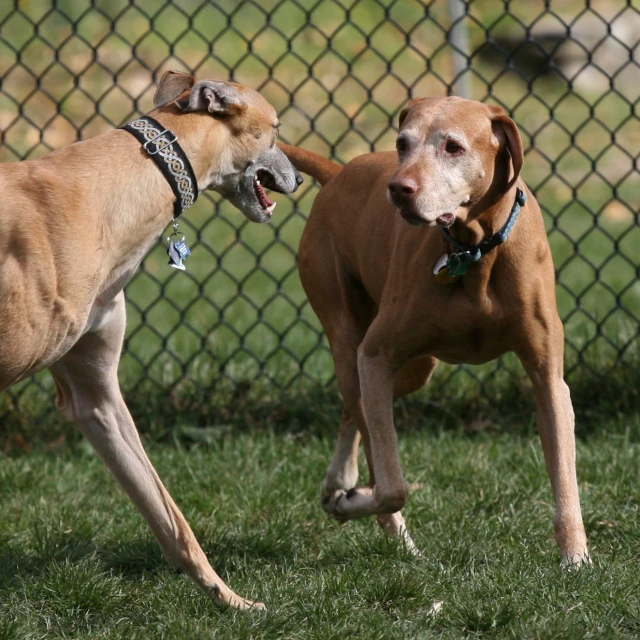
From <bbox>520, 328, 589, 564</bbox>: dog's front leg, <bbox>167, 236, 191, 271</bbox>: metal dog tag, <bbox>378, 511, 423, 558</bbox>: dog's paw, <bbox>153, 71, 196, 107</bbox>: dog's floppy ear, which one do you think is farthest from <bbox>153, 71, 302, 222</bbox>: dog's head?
<bbox>378, 511, 423, 558</bbox>: dog's paw

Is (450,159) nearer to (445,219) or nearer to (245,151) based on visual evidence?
(445,219)

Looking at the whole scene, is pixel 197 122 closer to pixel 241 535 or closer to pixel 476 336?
pixel 476 336

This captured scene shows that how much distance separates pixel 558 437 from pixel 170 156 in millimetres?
1309

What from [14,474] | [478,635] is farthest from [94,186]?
[14,474]

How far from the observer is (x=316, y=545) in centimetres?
342

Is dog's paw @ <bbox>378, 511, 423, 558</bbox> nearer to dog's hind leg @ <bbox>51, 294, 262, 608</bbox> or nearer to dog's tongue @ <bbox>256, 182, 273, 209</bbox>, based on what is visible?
dog's hind leg @ <bbox>51, 294, 262, 608</bbox>

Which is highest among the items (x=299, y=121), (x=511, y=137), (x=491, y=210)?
(x=511, y=137)

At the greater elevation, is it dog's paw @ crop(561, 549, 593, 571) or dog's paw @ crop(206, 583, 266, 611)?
dog's paw @ crop(561, 549, 593, 571)

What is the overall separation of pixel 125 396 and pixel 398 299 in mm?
1874

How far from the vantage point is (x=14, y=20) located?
10.8 m

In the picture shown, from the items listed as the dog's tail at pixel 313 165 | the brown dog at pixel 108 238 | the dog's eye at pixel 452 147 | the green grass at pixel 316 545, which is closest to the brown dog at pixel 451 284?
the dog's eye at pixel 452 147

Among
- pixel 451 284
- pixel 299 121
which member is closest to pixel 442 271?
pixel 451 284

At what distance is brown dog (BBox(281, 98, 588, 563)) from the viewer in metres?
2.75

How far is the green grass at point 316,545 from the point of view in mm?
2725
